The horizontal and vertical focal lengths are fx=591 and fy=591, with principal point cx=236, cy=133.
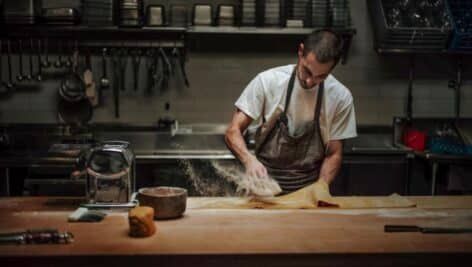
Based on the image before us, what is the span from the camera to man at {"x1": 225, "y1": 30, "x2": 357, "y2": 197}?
3.10 m

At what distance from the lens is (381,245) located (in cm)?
191

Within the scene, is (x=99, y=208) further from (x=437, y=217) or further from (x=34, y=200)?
(x=437, y=217)

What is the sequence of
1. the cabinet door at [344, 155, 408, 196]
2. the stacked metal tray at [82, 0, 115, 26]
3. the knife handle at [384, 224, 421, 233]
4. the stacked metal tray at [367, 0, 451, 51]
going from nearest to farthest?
1. the knife handle at [384, 224, 421, 233]
2. the cabinet door at [344, 155, 408, 196]
3. the stacked metal tray at [82, 0, 115, 26]
4. the stacked metal tray at [367, 0, 451, 51]

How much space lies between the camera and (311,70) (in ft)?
9.17

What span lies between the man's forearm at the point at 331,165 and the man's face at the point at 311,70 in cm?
40

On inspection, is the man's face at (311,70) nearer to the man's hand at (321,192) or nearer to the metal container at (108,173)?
the man's hand at (321,192)

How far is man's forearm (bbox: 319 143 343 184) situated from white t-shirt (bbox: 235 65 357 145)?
7cm

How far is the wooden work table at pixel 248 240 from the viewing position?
1.79m

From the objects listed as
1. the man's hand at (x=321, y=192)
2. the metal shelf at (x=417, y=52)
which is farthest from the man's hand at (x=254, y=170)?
the metal shelf at (x=417, y=52)

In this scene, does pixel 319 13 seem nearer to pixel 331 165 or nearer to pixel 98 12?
pixel 98 12

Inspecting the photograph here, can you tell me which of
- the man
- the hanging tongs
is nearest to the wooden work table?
the man

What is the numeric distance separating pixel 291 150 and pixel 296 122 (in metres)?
0.15

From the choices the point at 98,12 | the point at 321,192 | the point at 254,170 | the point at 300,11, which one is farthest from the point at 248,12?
the point at 321,192

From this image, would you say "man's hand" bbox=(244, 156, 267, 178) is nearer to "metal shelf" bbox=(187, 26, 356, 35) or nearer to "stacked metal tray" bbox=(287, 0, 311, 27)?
"metal shelf" bbox=(187, 26, 356, 35)
